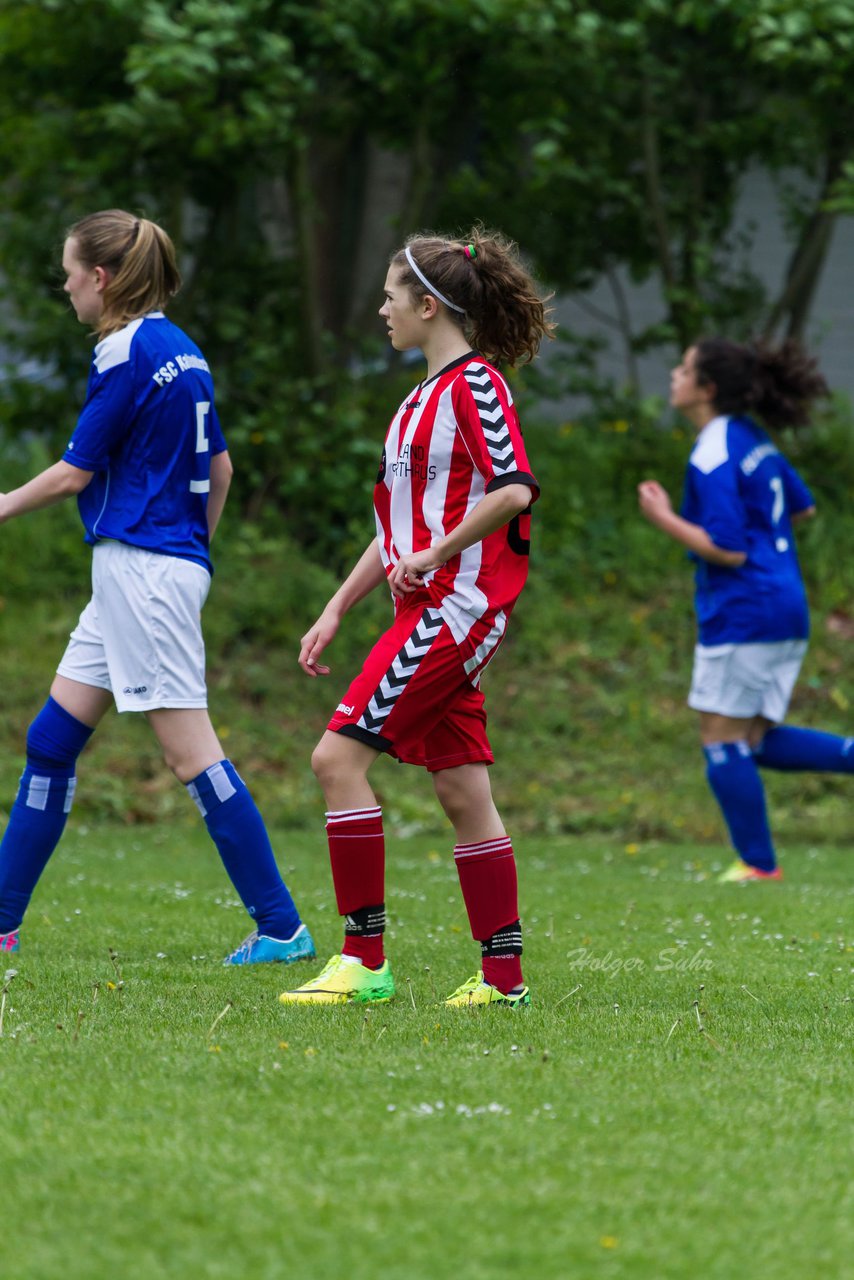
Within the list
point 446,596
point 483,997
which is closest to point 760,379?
point 446,596

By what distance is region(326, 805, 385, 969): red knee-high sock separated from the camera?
14.1ft

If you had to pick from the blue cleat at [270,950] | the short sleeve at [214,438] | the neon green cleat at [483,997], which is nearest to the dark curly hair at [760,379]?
the short sleeve at [214,438]

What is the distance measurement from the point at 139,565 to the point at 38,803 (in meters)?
0.80

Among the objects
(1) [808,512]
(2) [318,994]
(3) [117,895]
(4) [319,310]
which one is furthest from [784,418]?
(4) [319,310]

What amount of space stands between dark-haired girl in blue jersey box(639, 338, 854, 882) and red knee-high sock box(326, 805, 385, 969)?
11.1 feet

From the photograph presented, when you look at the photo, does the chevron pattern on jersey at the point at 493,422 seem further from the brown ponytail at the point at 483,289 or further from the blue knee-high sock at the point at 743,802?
the blue knee-high sock at the point at 743,802

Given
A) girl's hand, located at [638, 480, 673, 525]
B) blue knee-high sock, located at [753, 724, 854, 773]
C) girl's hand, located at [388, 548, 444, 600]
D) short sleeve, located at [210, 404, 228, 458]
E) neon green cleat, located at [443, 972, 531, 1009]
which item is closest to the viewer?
girl's hand, located at [388, 548, 444, 600]

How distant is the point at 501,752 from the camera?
10.4 meters

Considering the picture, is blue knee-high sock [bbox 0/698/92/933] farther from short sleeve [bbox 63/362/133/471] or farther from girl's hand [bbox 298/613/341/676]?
girl's hand [bbox 298/613/341/676]

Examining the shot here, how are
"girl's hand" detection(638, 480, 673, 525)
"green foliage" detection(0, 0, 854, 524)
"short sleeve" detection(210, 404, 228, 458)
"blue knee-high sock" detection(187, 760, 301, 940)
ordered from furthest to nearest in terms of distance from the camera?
"green foliage" detection(0, 0, 854, 524)
"girl's hand" detection(638, 480, 673, 525)
"short sleeve" detection(210, 404, 228, 458)
"blue knee-high sock" detection(187, 760, 301, 940)

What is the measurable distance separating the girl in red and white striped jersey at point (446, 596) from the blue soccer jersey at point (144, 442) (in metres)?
0.71

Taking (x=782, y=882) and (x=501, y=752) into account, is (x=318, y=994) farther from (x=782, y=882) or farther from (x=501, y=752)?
(x=501, y=752)

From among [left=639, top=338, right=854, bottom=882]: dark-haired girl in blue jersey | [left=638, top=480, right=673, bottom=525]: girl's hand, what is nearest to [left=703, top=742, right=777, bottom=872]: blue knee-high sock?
[left=639, top=338, right=854, bottom=882]: dark-haired girl in blue jersey

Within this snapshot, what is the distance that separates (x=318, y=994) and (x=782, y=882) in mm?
3652
